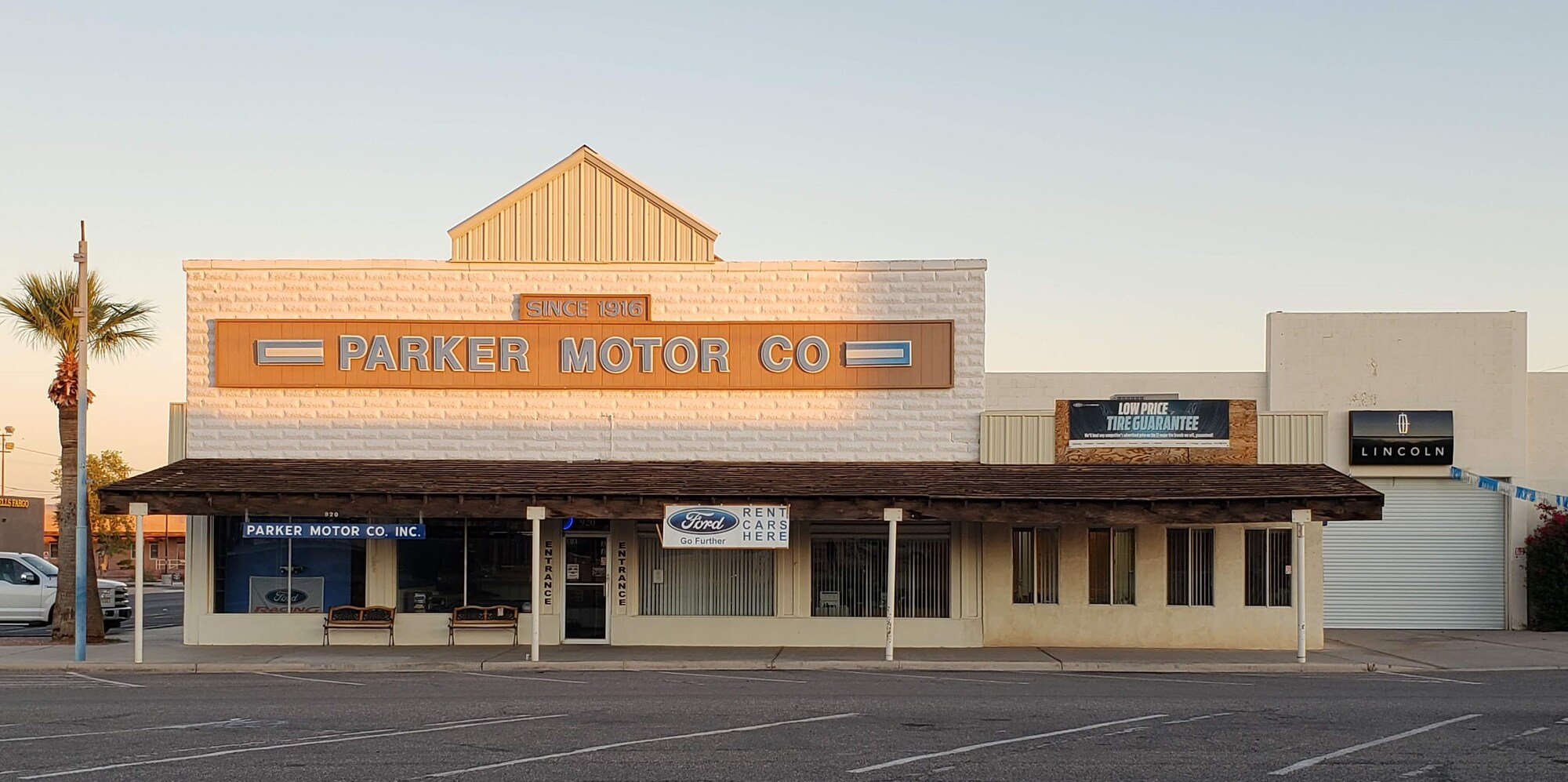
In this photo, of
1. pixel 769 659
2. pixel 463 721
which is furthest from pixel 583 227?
pixel 463 721

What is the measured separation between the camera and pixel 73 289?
26.5m

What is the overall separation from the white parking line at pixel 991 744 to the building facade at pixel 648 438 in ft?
30.9

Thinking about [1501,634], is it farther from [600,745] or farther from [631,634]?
[600,745]

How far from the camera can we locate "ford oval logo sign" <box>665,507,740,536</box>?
23.1 m

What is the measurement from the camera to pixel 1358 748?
43.9 feet

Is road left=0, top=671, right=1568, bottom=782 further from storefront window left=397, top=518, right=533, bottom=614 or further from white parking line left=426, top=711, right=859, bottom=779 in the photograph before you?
storefront window left=397, top=518, right=533, bottom=614

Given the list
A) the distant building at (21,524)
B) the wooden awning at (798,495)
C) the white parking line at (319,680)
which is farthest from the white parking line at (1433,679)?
the distant building at (21,524)

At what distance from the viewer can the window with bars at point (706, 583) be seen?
25.2m

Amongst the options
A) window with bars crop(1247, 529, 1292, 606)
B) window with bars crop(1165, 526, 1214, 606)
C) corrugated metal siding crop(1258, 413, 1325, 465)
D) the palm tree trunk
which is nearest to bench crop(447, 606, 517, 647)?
the palm tree trunk

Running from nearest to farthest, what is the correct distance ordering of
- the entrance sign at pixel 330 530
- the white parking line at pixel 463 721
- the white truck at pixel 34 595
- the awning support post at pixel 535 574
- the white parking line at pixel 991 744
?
the white parking line at pixel 991 744 → the white parking line at pixel 463 721 → the awning support post at pixel 535 574 → the entrance sign at pixel 330 530 → the white truck at pixel 34 595

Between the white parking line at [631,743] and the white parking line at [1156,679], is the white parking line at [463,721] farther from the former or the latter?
the white parking line at [1156,679]

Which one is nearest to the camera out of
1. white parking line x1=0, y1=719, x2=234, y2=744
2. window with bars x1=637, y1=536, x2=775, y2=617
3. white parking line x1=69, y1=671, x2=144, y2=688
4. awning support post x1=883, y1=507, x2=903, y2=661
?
white parking line x1=0, y1=719, x2=234, y2=744

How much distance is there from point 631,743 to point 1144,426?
14.3m

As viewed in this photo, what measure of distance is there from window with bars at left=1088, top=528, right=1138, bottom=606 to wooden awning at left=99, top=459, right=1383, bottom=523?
1.54m
